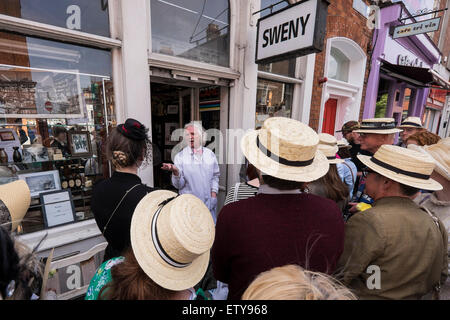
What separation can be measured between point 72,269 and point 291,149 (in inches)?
96.5

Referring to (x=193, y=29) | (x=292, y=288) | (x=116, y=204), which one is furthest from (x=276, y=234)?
(x=193, y=29)

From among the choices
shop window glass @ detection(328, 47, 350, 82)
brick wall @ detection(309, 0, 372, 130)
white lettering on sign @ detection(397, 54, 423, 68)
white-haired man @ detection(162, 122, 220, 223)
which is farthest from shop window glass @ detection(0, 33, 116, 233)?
white lettering on sign @ detection(397, 54, 423, 68)

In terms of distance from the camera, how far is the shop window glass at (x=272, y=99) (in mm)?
3977

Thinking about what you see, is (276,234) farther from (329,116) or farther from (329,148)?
(329,116)

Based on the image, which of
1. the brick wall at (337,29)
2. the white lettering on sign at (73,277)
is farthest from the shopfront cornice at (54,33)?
the brick wall at (337,29)

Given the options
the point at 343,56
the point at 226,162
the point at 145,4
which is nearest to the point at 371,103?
the point at 343,56

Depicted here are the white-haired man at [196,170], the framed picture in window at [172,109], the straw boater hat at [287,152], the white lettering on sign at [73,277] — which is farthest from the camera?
the framed picture in window at [172,109]

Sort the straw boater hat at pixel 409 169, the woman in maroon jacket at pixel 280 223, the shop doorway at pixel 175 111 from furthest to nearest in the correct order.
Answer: the shop doorway at pixel 175 111 → the straw boater hat at pixel 409 169 → the woman in maroon jacket at pixel 280 223

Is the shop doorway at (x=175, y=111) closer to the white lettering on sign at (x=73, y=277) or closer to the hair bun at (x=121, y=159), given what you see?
the white lettering on sign at (x=73, y=277)

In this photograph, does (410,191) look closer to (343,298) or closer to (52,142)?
(343,298)

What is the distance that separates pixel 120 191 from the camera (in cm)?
137

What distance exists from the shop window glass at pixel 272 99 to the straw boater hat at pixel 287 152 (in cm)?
283

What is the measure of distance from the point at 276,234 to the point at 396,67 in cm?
752
